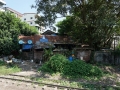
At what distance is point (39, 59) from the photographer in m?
15.3

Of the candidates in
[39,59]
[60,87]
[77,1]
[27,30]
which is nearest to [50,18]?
[77,1]

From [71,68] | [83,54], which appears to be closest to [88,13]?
[83,54]

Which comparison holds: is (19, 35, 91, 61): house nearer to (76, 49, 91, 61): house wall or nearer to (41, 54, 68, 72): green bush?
(76, 49, 91, 61): house wall

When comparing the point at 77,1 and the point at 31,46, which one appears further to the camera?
the point at 31,46

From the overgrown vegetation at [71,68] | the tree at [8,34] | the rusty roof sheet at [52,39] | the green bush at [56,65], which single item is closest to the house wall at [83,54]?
the overgrown vegetation at [71,68]

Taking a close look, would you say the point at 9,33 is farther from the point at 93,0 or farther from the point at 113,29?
the point at 113,29

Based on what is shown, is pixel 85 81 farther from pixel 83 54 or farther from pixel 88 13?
pixel 88 13

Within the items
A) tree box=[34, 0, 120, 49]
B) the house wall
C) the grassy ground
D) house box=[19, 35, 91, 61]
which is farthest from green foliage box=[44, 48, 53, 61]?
the grassy ground

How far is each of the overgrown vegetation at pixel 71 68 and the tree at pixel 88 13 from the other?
4163 mm

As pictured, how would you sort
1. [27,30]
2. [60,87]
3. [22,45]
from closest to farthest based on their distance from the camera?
[60,87]
[22,45]
[27,30]

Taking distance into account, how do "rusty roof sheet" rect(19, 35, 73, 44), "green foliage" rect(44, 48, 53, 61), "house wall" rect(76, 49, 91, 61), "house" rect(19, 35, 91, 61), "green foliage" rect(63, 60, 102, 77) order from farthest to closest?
"rusty roof sheet" rect(19, 35, 73, 44) → "house" rect(19, 35, 91, 61) → "house wall" rect(76, 49, 91, 61) → "green foliage" rect(44, 48, 53, 61) → "green foliage" rect(63, 60, 102, 77)

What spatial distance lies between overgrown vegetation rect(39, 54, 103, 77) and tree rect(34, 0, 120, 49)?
416 centimetres

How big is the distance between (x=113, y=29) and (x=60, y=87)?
10.8 meters

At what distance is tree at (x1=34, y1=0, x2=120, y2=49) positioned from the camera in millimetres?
12328
